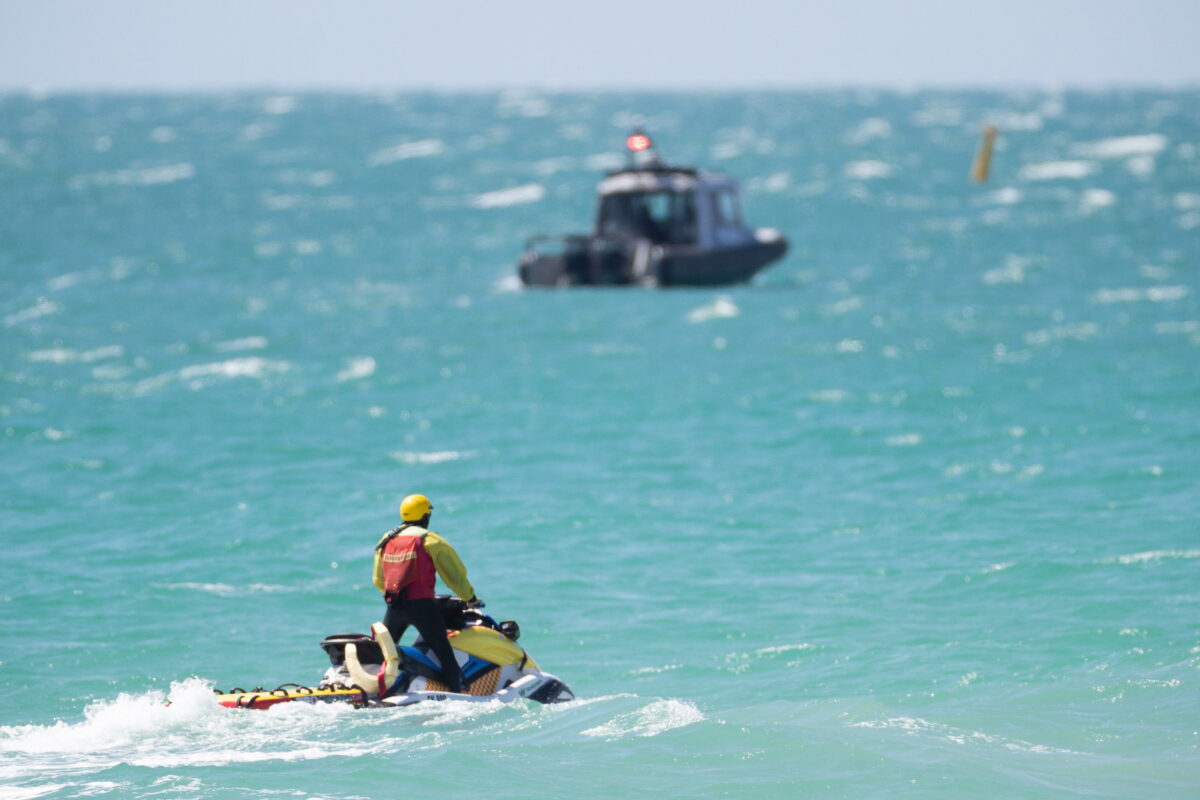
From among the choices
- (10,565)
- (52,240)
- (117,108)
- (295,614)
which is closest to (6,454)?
(10,565)

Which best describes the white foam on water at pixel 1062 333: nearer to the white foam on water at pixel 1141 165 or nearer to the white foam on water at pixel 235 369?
the white foam on water at pixel 235 369

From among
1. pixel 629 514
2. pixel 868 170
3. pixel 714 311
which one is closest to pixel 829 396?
pixel 629 514

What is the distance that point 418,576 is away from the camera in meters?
12.0

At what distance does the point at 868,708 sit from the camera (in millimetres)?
12625

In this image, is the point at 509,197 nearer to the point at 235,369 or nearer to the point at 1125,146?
the point at 235,369

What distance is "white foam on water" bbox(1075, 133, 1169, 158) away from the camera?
86.3 meters

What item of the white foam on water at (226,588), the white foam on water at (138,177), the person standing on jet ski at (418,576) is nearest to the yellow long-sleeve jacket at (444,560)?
the person standing on jet ski at (418,576)

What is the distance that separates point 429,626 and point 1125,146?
85.9 meters

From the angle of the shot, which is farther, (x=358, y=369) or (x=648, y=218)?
(x=648, y=218)

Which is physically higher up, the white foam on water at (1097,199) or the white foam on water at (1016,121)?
the white foam on water at (1016,121)

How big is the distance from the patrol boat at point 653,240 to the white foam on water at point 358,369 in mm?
9055

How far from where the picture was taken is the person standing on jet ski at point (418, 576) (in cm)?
1195

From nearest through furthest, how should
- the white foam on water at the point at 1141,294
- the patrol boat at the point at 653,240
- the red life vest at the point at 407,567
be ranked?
the red life vest at the point at 407,567
the white foam on water at the point at 1141,294
the patrol boat at the point at 653,240

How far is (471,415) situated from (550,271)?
13.9 meters
